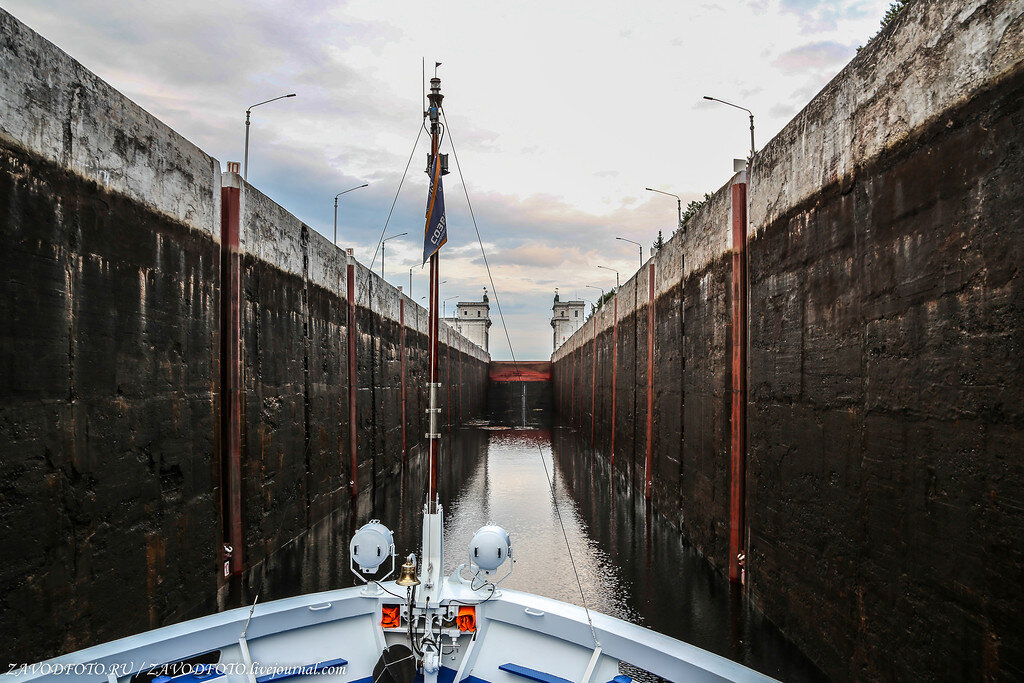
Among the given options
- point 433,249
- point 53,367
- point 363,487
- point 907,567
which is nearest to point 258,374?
point 53,367

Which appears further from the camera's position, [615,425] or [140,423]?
[615,425]

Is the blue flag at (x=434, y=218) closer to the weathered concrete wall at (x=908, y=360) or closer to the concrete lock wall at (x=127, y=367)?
the concrete lock wall at (x=127, y=367)

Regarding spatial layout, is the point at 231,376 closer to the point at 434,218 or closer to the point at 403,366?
the point at 434,218

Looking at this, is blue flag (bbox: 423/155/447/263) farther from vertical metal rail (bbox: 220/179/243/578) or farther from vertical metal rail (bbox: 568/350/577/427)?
vertical metal rail (bbox: 568/350/577/427)

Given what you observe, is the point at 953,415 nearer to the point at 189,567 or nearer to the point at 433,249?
the point at 433,249

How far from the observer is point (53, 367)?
20.1ft

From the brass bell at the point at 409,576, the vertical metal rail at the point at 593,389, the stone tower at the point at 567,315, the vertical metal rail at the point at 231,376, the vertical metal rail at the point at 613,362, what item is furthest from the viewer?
the stone tower at the point at 567,315

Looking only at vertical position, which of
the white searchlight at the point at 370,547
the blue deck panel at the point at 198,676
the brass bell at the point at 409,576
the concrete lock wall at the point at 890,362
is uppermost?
the concrete lock wall at the point at 890,362

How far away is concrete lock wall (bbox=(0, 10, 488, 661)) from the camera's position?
18.9ft

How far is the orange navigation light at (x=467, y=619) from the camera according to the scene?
5.50 metres

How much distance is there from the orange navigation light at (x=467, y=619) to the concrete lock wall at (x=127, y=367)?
3.72 m

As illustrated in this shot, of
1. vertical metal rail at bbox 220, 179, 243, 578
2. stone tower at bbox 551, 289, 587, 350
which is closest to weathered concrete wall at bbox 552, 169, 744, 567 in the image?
vertical metal rail at bbox 220, 179, 243, 578

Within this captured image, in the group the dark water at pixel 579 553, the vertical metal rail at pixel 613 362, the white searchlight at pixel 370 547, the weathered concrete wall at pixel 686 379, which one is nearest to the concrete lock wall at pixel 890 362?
the weathered concrete wall at pixel 686 379

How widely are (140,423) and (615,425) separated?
17.9 m
